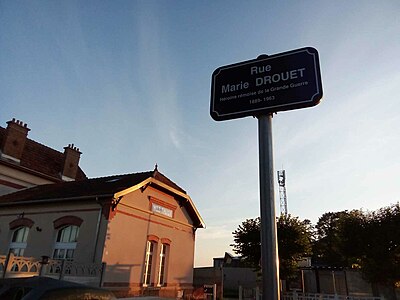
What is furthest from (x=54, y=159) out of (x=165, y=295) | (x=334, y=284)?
(x=334, y=284)

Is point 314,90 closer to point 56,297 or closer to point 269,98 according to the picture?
point 269,98

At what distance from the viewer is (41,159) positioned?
1939 cm

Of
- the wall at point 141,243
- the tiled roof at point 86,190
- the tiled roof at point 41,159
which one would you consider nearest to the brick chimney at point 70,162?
the tiled roof at point 41,159

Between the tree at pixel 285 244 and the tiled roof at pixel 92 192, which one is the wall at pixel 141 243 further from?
the tree at pixel 285 244

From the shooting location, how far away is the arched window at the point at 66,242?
1187 centimetres

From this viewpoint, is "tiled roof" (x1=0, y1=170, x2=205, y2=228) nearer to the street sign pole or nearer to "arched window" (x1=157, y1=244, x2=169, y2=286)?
"arched window" (x1=157, y1=244, x2=169, y2=286)

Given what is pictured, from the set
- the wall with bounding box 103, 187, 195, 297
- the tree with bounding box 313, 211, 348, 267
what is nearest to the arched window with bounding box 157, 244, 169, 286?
the wall with bounding box 103, 187, 195, 297

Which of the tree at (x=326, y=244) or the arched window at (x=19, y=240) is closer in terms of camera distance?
the arched window at (x=19, y=240)

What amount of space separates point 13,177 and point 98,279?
9792 mm

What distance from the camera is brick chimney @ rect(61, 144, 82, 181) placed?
19.5 meters

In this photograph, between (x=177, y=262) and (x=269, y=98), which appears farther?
(x=177, y=262)

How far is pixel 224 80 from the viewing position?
3.99m

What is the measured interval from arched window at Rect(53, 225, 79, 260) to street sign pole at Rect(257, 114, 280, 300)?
34.6ft

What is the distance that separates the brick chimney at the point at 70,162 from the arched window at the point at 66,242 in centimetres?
770
